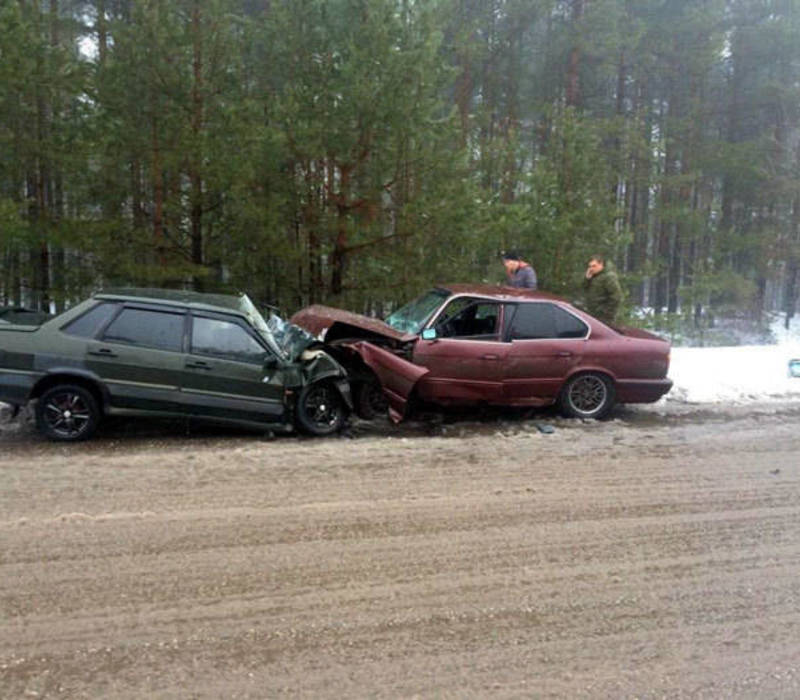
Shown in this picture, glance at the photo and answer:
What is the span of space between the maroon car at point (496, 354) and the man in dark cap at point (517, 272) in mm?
1290

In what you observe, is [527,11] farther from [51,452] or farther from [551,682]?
[551,682]

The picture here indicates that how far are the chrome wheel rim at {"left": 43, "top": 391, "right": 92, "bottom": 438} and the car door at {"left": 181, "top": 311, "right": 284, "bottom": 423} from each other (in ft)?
3.14

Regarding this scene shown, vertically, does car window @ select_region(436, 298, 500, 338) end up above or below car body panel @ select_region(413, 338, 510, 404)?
above

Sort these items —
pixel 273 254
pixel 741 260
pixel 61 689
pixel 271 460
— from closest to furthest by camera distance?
pixel 61 689
pixel 271 460
pixel 273 254
pixel 741 260

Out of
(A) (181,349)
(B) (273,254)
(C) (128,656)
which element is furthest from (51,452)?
(B) (273,254)

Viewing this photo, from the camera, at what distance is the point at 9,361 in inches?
257

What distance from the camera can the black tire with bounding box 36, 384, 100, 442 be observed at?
6.61m

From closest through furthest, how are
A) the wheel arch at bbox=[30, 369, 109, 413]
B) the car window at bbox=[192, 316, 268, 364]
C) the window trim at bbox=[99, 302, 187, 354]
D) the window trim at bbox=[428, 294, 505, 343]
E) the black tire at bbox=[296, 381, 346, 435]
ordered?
the wheel arch at bbox=[30, 369, 109, 413] → the window trim at bbox=[99, 302, 187, 354] → the car window at bbox=[192, 316, 268, 364] → the black tire at bbox=[296, 381, 346, 435] → the window trim at bbox=[428, 294, 505, 343]

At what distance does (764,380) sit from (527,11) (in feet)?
47.9

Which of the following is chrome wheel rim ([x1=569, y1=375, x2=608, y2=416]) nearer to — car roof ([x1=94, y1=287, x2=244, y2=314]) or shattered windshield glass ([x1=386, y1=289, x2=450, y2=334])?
shattered windshield glass ([x1=386, y1=289, x2=450, y2=334])

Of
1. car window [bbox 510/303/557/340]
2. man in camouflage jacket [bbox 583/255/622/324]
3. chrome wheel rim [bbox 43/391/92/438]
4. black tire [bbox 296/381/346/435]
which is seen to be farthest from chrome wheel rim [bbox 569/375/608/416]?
chrome wheel rim [bbox 43/391/92/438]

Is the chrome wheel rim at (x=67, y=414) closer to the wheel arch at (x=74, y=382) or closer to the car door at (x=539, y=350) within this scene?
the wheel arch at (x=74, y=382)

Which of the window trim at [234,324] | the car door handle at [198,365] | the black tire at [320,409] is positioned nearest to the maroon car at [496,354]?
the black tire at [320,409]

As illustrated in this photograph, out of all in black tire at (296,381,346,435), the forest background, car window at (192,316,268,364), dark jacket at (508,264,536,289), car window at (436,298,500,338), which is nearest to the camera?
car window at (192,316,268,364)
